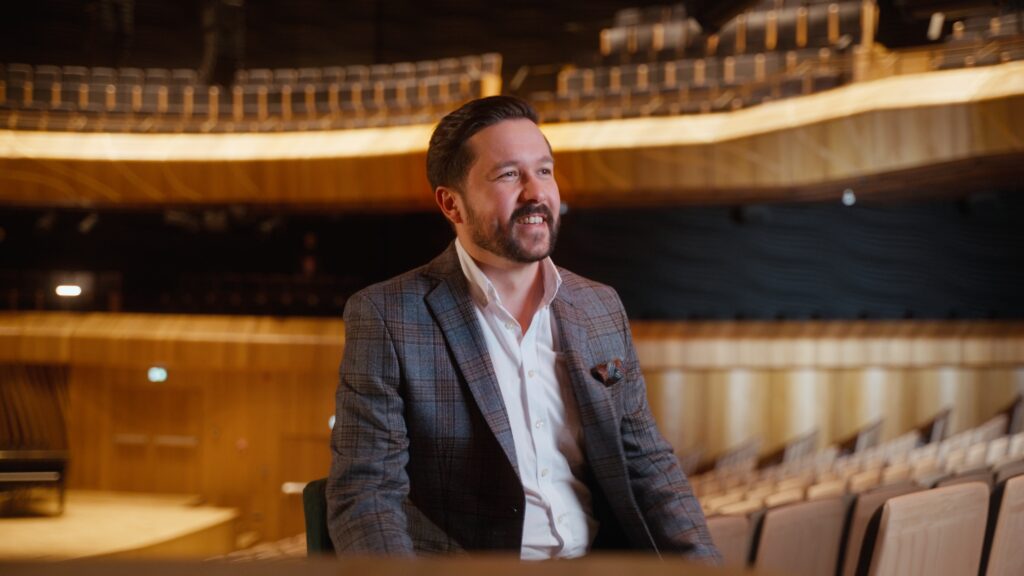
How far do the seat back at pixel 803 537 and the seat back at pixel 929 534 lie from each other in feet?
0.25

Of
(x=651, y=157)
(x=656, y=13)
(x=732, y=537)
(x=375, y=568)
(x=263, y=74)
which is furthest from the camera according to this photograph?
(x=263, y=74)

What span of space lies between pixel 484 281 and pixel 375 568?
43 centimetres

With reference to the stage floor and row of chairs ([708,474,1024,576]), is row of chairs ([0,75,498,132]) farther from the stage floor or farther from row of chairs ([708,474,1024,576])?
row of chairs ([708,474,1024,576])

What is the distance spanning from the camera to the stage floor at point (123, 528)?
293 centimetres

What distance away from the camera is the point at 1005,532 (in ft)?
2.49

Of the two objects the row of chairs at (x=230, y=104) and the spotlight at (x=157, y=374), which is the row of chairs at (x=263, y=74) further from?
the spotlight at (x=157, y=374)

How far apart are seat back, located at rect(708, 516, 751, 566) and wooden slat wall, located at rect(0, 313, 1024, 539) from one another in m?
2.29

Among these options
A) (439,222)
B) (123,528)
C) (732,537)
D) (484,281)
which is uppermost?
(439,222)

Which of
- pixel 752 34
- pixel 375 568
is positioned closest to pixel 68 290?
pixel 752 34

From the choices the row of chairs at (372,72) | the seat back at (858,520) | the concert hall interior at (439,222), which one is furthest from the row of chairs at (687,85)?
the seat back at (858,520)

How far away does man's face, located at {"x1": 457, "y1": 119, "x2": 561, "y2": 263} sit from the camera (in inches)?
24.4

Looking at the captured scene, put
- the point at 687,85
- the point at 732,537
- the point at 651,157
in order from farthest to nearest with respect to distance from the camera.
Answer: the point at 687,85 < the point at 651,157 < the point at 732,537

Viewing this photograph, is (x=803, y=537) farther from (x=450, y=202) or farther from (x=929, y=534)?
(x=450, y=202)

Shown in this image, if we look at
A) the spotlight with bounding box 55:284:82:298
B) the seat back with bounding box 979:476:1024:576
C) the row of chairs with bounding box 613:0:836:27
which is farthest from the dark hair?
the spotlight with bounding box 55:284:82:298
